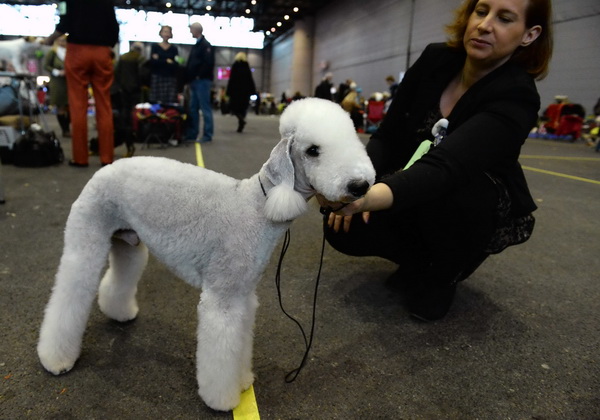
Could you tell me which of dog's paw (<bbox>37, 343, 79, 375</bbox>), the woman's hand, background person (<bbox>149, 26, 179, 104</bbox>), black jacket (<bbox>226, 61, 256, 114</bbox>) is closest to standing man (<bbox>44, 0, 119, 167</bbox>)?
background person (<bbox>149, 26, 179, 104</bbox>)

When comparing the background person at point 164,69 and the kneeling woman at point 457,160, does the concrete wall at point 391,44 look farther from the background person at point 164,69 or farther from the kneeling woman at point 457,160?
the background person at point 164,69

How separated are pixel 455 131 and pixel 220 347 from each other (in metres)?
0.90

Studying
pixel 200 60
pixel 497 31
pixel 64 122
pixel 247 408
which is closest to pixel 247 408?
pixel 247 408

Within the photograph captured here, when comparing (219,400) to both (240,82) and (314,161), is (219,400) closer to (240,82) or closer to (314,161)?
(314,161)

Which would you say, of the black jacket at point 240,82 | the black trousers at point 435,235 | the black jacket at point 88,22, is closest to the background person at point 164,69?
the black jacket at point 240,82

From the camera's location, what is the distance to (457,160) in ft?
3.63

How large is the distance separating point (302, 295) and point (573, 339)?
3.32ft

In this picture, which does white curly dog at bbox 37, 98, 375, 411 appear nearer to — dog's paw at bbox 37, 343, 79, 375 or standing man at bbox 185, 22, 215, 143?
dog's paw at bbox 37, 343, 79, 375

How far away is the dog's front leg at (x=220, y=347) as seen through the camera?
1.02 meters

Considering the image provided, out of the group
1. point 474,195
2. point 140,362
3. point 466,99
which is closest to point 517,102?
point 466,99

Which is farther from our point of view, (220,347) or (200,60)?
(200,60)

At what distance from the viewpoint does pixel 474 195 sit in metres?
1.35

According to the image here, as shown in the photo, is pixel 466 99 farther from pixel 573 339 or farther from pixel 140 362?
pixel 140 362

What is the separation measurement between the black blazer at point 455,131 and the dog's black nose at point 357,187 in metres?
0.22
